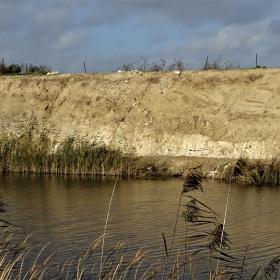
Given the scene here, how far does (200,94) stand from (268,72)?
9.52 feet

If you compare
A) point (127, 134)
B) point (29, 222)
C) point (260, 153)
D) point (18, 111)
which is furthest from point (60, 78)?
point (29, 222)

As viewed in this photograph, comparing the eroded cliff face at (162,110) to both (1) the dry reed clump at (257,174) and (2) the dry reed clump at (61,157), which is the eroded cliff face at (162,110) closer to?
(2) the dry reed clump at (61,157)

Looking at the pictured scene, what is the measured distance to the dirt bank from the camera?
28.2 m

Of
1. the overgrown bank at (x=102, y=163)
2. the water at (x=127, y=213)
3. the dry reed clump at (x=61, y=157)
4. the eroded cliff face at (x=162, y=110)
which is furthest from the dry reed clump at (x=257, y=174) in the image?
the dry reed clump at (x=61, y=157)

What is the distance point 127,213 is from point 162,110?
13516 millimetres

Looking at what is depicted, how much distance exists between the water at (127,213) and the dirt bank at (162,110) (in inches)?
155

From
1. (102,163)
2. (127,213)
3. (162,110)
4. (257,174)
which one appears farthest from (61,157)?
(127,213)

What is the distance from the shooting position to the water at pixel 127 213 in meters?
13.1

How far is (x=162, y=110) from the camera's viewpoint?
3031 centimetres

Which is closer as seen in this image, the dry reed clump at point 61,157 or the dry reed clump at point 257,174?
the dry reed clump at point 257,174

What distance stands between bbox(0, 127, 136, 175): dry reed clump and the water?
1.43 meters

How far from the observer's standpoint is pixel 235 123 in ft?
93.9

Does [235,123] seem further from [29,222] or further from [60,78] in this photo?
[29,222]

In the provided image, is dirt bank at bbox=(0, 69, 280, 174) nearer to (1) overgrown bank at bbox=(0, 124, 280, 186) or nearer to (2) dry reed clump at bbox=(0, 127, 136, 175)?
(1) overgrown bank at bbox=(0, 124, 280, 186)
